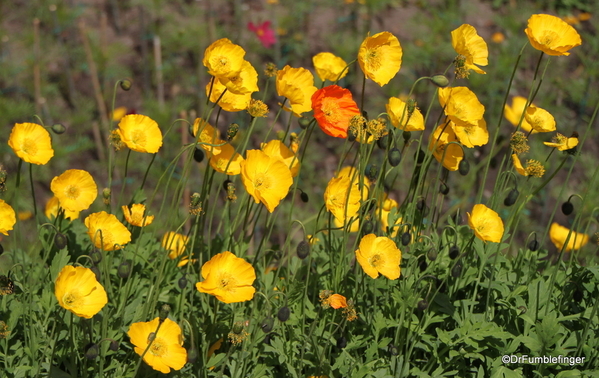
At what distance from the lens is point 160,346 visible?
5.28 ft

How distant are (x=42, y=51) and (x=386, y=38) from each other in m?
3.88

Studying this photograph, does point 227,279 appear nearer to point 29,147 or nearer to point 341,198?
point 341,198

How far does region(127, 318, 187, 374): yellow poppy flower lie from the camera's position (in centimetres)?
158

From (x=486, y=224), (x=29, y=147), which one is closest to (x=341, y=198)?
(x=486, y=224)

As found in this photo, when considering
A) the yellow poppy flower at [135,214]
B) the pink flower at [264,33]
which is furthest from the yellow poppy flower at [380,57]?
the pink flower at [264,33]

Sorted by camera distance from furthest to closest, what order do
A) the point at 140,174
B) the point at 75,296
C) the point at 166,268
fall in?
the point at 140,174 < the point at 166,268 < the point at 75,296

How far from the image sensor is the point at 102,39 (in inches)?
194

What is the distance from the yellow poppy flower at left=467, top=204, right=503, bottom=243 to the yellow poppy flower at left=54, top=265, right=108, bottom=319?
98 centimetres

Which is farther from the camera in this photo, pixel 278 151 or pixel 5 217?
pixel 278 151

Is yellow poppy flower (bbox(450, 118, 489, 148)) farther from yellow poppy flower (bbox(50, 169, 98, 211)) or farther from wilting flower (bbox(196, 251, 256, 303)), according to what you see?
yellow poppy flower (bbox(50, 169, 98, 211))

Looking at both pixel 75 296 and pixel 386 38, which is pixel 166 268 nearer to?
pixel 75 296

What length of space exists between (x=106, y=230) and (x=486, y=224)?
105 cm

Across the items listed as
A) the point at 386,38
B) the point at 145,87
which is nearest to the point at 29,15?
the point at 145,87

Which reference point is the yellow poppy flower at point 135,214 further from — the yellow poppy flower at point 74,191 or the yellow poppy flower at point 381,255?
the yellow poppy flower at point 381,255
